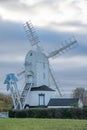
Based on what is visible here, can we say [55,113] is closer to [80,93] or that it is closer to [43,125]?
[43,125]

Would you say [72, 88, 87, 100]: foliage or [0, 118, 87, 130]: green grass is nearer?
[0, 118, 87, 130]: green grass

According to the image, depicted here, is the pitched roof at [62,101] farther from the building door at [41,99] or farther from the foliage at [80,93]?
the foliage at [80,93]

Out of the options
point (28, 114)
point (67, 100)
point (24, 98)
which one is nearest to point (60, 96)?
point (67, 100)

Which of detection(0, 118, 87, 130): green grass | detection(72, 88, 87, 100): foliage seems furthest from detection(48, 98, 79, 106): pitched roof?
detection(0, 118, 87, 130): green grass

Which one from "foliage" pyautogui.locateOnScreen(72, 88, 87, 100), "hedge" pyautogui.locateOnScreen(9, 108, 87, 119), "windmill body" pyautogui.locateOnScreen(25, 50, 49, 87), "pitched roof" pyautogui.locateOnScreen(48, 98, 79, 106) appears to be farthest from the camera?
"foliage" pyautogui.locateOnScreen(72, 88, 87, 100)

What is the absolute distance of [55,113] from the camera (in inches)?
2965

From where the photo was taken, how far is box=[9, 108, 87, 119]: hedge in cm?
7325

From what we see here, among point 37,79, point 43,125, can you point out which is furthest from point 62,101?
point 43,125

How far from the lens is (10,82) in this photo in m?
95.9

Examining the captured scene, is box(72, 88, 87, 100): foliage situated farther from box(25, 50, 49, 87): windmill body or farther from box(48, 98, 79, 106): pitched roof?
box(25, 50, 49, 87): windmill body

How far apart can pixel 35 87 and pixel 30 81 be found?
161cm

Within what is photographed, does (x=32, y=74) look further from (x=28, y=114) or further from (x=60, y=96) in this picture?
(x=28, y=114)

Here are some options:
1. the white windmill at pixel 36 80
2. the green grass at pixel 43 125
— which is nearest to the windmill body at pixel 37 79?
the white windmill at pixel 36 80

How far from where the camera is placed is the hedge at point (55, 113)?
73250mm
